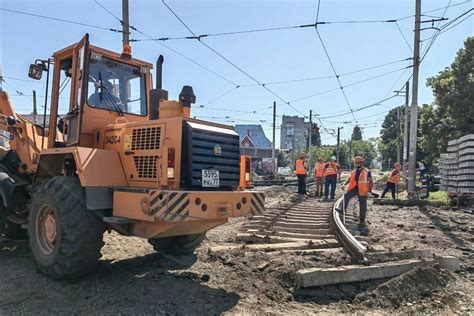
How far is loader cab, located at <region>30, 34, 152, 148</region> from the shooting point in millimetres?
6219

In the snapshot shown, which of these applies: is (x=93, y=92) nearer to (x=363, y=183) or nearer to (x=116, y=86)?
(x=116, y=86)

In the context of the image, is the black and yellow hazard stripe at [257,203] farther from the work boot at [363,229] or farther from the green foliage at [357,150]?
the green foliage at [357,150]

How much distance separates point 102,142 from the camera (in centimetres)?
636

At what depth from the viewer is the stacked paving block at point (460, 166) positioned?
16.3m

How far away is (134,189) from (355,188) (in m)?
7.23

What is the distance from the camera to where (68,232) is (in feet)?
17.6

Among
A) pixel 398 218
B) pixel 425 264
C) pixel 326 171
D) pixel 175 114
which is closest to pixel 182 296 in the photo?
pixel 175 114

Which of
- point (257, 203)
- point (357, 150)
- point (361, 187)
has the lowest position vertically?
point (257, 203)

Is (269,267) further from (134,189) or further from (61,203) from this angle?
(61,203)

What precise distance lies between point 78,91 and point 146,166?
164 cm

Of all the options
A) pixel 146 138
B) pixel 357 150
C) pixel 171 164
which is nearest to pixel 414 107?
pixel 146 138

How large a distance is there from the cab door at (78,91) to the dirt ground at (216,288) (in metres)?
1.98

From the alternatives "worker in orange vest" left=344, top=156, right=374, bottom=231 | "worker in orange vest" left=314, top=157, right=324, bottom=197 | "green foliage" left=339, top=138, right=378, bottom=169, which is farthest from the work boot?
"green foliage" left=339, top=138, right=378, bottom=169

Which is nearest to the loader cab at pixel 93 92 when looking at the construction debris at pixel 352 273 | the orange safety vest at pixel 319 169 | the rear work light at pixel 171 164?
the rear work light at pixel 171 164
